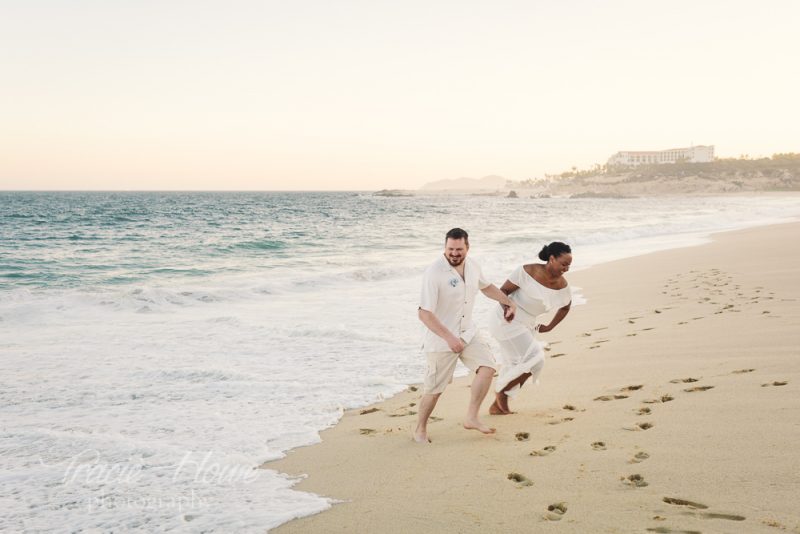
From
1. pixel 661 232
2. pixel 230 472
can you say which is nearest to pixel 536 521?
pixel 230 472

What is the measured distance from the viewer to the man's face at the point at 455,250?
448 cm

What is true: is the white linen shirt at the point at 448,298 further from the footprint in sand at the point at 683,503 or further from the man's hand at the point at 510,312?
the footprint in sand at the point at 683,503

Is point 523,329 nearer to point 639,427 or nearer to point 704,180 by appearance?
point 639,427

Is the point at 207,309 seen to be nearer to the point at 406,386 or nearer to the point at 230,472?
the point at 406,386

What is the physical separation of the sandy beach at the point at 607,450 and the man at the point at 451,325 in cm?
37

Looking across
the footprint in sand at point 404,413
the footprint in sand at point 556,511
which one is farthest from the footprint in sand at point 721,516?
the footprint in sand at point 404,413

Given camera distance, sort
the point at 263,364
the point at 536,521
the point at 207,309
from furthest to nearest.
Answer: the point at 207,309 < the point at 263,364 < the point at 536,521

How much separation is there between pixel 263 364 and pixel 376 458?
365cm

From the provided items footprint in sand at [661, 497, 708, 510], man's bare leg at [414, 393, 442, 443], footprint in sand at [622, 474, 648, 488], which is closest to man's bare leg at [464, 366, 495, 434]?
man's bare leg at [414, 393, 442, 443]

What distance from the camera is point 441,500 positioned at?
143 inches

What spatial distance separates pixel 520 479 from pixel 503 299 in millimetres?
1633

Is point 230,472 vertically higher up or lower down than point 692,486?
lower down

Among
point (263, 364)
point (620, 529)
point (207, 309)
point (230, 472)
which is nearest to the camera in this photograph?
point (620, 529)

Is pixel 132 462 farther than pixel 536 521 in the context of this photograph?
Yes
